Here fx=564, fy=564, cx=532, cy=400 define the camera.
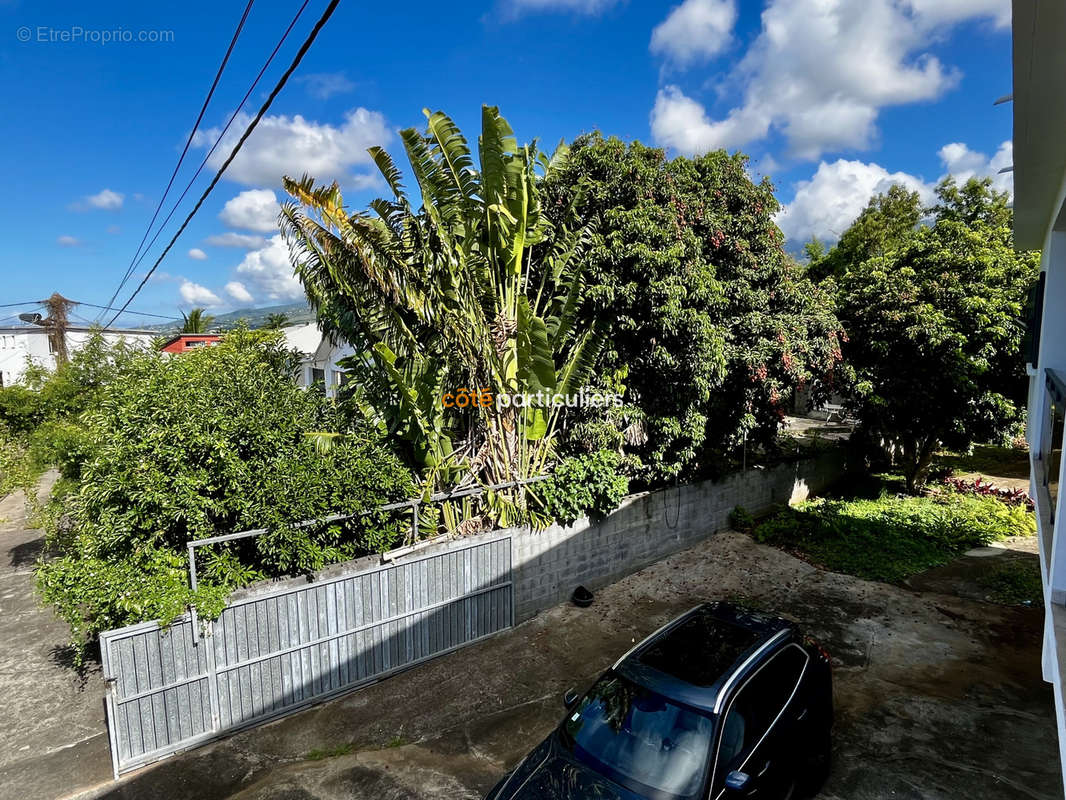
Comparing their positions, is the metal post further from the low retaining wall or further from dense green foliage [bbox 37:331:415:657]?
the low retaining wall

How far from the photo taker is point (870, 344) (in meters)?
12.7

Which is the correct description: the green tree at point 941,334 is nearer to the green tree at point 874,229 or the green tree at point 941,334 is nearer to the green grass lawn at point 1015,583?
the green grass lawn at point 1015,583

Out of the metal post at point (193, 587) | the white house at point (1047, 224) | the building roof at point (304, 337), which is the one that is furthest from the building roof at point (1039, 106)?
the building roof at point (304, 337)

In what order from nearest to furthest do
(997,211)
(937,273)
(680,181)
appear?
1. (680,181)
2. (937,273)
3. (997,211)

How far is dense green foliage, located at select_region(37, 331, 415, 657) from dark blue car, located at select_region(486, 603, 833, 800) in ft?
11.5

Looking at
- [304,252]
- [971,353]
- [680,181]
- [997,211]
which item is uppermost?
[997,211]

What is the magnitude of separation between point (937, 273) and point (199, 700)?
601 inches

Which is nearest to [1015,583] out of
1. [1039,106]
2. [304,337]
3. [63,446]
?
[1039,106]

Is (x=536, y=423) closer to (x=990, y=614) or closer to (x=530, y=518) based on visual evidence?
(x=530, y=518)

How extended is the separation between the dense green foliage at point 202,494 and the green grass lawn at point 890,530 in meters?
8.16

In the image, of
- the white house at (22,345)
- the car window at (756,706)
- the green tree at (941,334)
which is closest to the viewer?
the car window at (756,706)

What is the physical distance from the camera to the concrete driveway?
529 centimetres

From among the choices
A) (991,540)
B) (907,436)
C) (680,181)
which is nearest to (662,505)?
(680,181)

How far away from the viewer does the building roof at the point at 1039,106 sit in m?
3.26
